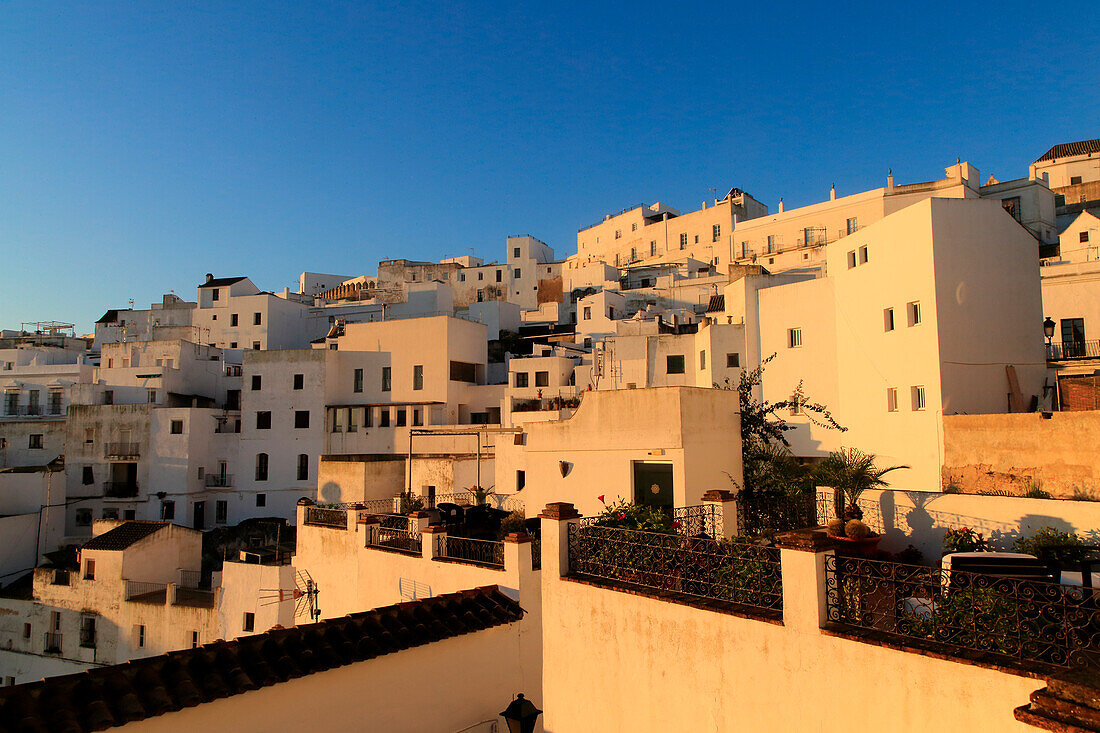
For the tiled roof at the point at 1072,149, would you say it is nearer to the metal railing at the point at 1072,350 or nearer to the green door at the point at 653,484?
the metal railing at the point at 1072,350

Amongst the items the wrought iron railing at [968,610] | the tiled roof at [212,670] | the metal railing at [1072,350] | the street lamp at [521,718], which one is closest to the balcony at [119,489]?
the tiled roof at [212,670]

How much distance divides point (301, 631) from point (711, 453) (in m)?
9.92

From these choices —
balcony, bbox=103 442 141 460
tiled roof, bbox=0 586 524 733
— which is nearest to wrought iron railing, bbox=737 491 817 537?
tiled roof, bbox=0 586 524 733

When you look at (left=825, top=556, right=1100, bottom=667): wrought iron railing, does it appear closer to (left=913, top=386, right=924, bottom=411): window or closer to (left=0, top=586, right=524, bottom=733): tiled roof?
(left=0, top=586, right=524, bottom=733): tiled roof

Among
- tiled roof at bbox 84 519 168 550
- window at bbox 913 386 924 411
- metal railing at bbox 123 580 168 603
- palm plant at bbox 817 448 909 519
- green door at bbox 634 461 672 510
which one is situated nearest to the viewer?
palm plant at bbox 817 448 909 519

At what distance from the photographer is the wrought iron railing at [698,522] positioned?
389 inches

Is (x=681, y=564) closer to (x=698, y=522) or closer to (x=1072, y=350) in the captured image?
(x=698, y=522)

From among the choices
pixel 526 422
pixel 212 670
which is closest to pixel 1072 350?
pixel 526 422

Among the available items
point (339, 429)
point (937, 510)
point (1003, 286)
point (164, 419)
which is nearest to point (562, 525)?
point (937, 510)

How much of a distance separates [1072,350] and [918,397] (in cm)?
1192

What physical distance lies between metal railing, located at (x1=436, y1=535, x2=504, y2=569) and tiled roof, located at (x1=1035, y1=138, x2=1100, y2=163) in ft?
190

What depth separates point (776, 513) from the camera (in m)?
12.2

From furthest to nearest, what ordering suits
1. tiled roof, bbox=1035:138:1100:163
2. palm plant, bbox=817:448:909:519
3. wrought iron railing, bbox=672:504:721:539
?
tiled roof, bbox=1035:138:1100:163
palm plant, bbox=817:448:909:519
wrought iron railing, bbox=672:504:721:539

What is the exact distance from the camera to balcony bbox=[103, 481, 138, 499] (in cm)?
3834
